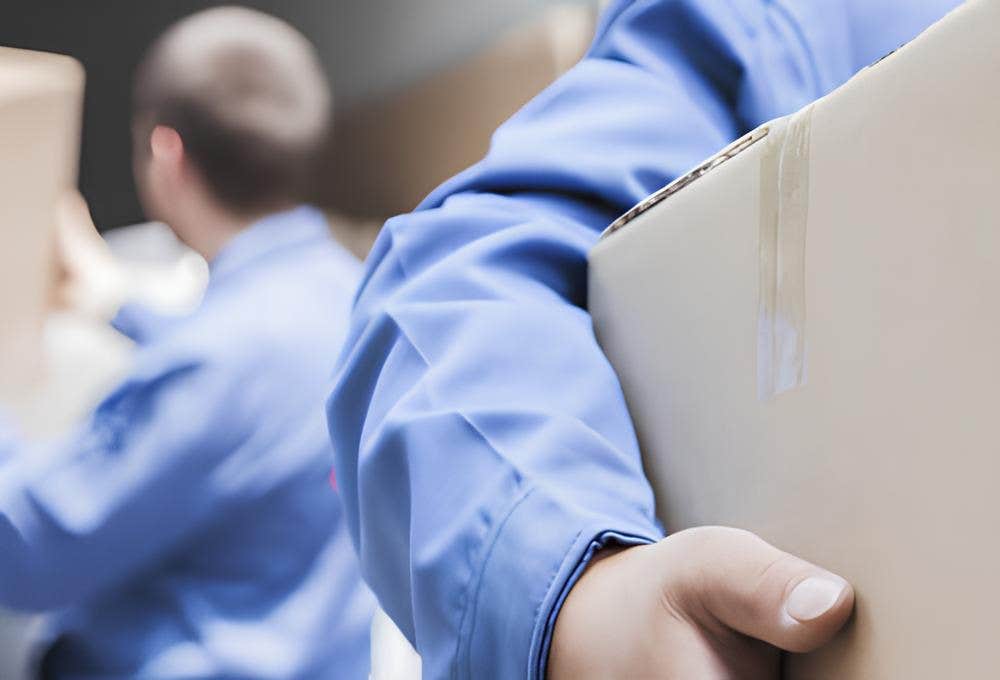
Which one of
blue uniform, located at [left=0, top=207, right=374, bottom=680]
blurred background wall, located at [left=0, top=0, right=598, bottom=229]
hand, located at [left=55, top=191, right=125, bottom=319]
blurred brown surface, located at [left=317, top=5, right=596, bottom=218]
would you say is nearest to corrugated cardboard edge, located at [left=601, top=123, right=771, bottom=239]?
blue uniform, located at [left=0, top=207, right=374, bottom=680]

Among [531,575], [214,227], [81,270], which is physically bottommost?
[81,270]

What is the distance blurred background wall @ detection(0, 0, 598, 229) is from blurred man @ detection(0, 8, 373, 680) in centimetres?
60

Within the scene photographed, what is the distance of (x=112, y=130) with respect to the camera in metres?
1.55

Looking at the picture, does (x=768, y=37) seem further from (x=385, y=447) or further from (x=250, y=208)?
(x=250, y=208)

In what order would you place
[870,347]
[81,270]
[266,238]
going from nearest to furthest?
[870,347], [266,238], [81,270]

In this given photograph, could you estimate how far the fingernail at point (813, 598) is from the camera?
17 cm

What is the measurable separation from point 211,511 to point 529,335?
0.57 meters

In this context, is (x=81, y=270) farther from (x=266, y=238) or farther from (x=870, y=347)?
(x=870, y=347)

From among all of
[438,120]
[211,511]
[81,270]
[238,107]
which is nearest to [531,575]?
[211,511]

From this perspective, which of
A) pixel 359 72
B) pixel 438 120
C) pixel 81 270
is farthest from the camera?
pixel 359 72

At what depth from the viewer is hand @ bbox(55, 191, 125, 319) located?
3.76ft

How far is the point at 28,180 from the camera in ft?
2.85

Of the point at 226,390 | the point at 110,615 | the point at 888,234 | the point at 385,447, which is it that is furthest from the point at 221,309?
the point at 888,234

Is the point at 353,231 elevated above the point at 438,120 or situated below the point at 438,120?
below
